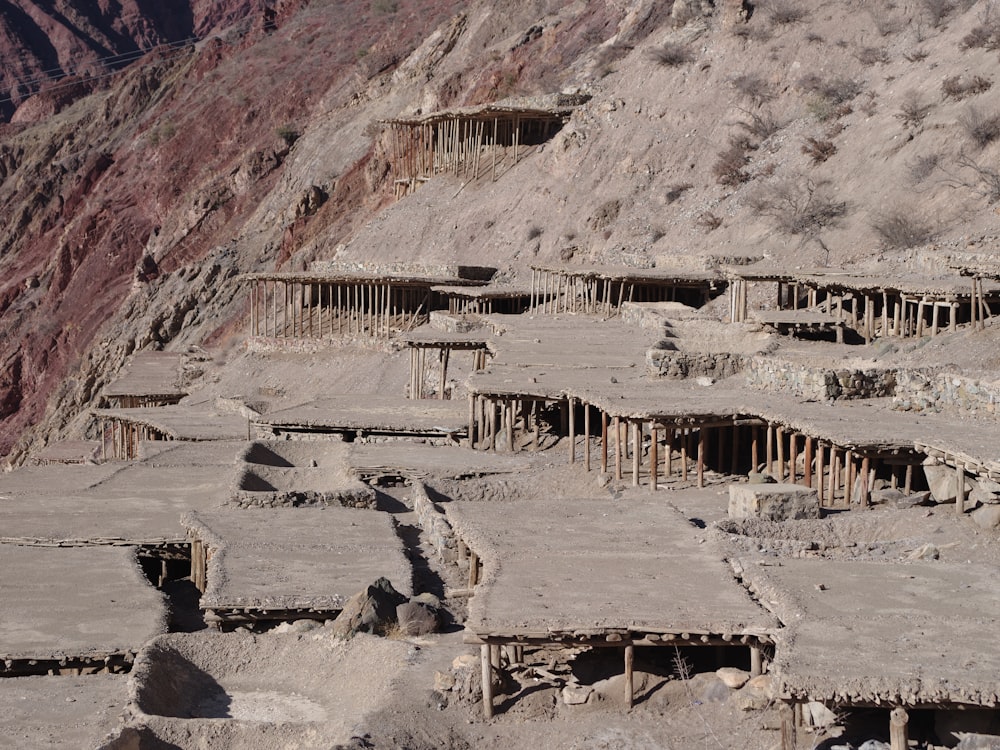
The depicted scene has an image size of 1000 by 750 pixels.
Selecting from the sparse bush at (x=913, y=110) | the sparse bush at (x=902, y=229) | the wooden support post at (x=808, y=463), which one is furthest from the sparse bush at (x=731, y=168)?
the wooden support post at (x=808, y=463)

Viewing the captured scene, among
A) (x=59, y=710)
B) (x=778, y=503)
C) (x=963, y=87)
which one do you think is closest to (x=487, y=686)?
(x=59, y=710)

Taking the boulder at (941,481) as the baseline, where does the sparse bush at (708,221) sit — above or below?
above

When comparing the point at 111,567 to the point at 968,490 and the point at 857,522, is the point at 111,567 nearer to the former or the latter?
the point at 857,522

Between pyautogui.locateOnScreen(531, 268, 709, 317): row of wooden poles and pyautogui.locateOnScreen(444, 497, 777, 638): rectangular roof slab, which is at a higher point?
pyautogui.locateOnScreen(531, 268, 709, 317): row of wooden poles

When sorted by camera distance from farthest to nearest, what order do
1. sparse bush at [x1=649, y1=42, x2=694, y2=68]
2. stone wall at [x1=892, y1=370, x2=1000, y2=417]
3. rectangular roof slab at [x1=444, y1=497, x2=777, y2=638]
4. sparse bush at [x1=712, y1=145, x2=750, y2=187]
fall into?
sparse bush at [x1=649, y1=42, x2=694, y2=68]
sparse bush at [x1=712, y1=145, x2=750, y2=187]
stone wall at [x1=892, y1=370, x2=1000, y2=417]
rectangular roof slab at [x1=444, y1=497, x2=777, y2=638]

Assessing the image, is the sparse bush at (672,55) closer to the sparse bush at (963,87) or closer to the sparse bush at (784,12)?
the sparse bush at (784,12)

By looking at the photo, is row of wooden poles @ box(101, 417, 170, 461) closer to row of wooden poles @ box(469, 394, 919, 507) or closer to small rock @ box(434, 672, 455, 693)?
row of wooden poles @ box(469, 394, 919, 507)

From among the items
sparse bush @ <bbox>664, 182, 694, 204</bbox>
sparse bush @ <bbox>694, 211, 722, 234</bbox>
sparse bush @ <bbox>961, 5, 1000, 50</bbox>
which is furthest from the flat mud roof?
sparse bush @ <bbox>961, 5, 1000, 50</bbox>
